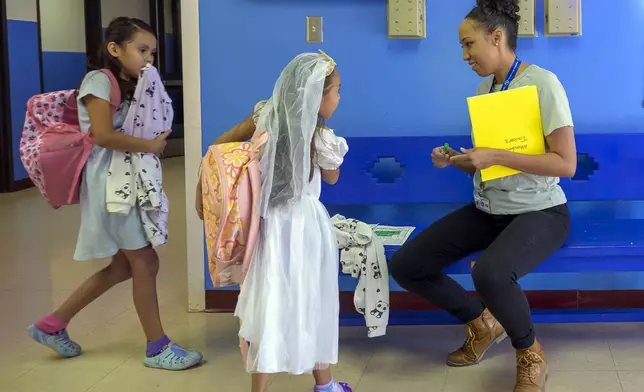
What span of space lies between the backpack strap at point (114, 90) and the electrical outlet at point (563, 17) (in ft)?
5.66

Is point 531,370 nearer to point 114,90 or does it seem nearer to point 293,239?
point 293,239

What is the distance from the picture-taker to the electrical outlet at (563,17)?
3.43 metres

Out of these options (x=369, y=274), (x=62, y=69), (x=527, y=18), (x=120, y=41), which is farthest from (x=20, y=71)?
(x=369, y=274)

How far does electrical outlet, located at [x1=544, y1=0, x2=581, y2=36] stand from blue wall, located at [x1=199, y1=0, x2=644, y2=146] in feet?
0.18

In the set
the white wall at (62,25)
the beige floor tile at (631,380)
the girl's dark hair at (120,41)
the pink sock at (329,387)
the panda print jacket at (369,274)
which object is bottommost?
the beige floor tile at (631,380)

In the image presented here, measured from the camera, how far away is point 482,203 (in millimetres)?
2906

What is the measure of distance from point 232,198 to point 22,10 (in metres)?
6.24

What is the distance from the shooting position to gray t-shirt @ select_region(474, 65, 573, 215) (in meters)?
2.66

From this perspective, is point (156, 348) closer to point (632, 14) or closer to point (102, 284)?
point (102, 284)

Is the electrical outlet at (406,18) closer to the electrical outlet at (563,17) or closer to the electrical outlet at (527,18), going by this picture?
the electrical outlet at (527,18)

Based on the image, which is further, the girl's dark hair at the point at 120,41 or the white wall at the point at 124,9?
the white wall at the point at 124,9

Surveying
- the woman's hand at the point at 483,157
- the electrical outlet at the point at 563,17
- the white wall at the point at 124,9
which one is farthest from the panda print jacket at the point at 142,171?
the white wall at the point at 124,9

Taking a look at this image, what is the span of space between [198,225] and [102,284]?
25.3 inches

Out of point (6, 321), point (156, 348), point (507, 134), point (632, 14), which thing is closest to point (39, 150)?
point (156, 348)
